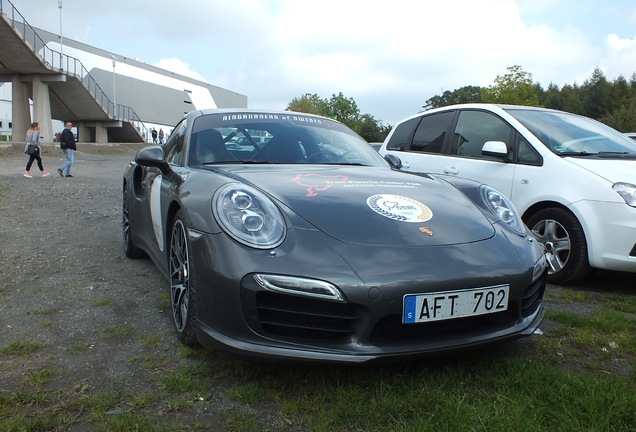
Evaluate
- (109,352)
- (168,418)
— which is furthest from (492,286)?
(109,352)

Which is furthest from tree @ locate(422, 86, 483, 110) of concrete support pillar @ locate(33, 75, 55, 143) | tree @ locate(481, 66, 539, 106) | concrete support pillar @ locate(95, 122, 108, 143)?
concrete support pillar @ locate(33, 75, 55, 143)

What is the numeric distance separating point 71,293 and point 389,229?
98.1 inches

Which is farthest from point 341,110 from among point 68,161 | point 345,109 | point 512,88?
point 68,161

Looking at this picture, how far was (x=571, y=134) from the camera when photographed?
182 inches

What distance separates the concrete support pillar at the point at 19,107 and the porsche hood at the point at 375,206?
1331 inches

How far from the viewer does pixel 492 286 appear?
84.7 inches

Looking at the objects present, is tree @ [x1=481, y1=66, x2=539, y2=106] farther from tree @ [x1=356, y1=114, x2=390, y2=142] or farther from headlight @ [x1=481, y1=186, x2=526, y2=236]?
headlight @ [x1=481, y1=186, x2=526, y2=236]

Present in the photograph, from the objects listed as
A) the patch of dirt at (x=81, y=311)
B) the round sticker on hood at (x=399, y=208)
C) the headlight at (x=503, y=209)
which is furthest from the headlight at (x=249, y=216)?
the headlight at (x=503, y=209)

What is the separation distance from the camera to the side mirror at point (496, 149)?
4.45 m

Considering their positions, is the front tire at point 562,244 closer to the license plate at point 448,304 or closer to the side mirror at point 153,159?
the license plate at point 448,304

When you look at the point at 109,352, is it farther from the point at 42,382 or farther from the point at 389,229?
the point at 389,229

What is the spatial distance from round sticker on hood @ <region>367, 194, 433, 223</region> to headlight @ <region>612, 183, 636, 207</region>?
1960mm

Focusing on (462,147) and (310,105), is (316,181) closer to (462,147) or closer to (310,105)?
(462,147)

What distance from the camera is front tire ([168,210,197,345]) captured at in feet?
7.86
